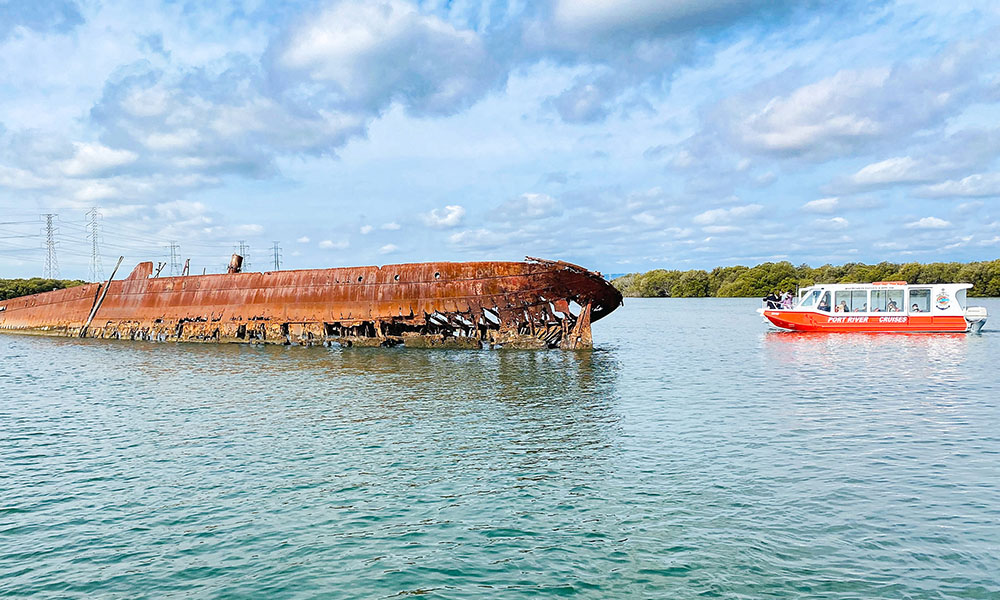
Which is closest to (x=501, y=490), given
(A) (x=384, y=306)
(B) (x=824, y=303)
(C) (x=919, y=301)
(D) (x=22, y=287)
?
(A) (x=384, y=306)

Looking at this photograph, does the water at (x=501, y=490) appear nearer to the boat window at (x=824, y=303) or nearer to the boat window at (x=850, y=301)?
the boat window at (x=824, y=303)

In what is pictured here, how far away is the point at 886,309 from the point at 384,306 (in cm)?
3292

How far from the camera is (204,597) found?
6.77m

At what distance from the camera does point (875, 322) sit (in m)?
42.5

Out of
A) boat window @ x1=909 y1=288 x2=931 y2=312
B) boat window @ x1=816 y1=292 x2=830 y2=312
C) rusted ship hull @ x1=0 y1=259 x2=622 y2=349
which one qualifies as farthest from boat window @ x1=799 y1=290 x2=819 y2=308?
rusted ship hull @ x1=0 y1=259 x2=622 y2=349

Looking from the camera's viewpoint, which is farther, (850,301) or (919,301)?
(850,301)

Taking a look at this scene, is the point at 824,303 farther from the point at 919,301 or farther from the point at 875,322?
the point at 919,301

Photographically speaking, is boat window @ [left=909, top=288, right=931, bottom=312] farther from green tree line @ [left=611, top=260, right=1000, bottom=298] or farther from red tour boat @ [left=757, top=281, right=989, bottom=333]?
green tree line @ [left=611, top=260, right=1000, bottom=298]

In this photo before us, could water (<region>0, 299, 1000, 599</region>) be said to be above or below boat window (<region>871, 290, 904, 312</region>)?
below

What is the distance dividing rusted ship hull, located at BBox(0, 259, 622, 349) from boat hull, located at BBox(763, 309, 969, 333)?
16.8 metres

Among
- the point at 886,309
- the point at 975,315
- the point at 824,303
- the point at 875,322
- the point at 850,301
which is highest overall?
the point at 850,301

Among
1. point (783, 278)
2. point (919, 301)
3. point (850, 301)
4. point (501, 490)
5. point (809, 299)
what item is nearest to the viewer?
point (501, 490)

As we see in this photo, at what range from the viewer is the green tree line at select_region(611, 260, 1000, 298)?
119806 millimetres

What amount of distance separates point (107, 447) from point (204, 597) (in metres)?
7.99
